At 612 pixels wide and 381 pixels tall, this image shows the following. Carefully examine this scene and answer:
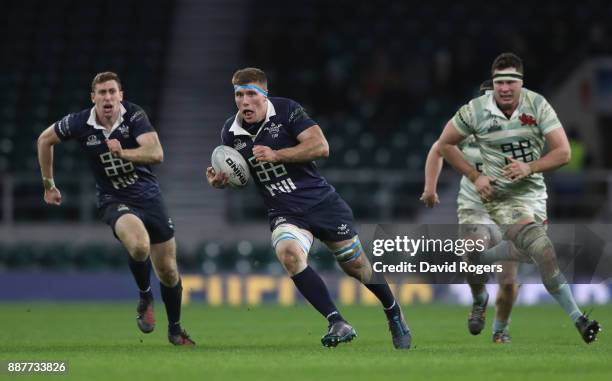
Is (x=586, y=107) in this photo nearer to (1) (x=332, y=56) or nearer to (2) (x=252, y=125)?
(1) (x=332, y=56)

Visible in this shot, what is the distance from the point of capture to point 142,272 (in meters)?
11.9

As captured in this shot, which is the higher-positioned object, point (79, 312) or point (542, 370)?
point (542, 370)

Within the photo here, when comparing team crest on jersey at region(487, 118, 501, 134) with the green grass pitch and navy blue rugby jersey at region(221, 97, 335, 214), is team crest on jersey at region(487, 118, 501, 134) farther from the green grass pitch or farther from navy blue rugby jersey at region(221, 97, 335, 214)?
the green grass pitch

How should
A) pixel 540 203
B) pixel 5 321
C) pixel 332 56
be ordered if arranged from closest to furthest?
pixel 540 203 → pixel 5 321 → pixel 332 56

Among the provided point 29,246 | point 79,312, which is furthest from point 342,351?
point 29,246

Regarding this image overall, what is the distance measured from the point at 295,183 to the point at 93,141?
2065mm

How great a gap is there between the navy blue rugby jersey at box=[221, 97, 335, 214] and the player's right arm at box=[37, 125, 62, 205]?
1.97 meters

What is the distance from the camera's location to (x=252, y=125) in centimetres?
1102

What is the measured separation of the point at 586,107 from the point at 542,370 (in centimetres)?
1741

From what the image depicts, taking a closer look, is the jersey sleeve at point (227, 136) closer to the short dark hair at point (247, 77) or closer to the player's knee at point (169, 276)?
the short dark hair at point (247, 77)

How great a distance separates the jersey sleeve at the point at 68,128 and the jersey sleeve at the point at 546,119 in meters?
3.92

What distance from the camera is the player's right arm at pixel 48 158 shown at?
12.2m

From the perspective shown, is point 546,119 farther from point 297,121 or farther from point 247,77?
point 247,77

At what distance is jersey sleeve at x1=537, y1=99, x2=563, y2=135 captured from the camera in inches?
437
